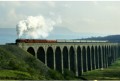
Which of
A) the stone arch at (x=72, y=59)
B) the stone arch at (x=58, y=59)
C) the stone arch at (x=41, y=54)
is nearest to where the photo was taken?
the stone arch at (x=41, y=54)

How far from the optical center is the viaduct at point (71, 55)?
72.8m

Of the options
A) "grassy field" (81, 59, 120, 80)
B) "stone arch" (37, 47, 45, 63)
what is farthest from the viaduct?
"grassy field" (81, 59, 120, 80)

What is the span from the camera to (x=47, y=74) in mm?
57688

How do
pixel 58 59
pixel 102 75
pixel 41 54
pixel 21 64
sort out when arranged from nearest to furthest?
pixel 21 64 → pixel 41 54 → pixel 58 59 → pixel 102 75

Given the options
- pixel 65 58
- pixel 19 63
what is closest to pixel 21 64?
pixel 19 63

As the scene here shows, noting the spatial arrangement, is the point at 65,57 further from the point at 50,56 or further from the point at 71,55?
the point at 50,56

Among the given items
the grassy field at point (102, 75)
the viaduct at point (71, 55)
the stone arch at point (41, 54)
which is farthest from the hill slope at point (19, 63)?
the grassy field at point (102, 75)

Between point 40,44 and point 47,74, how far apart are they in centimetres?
1486

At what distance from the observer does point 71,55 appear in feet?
321

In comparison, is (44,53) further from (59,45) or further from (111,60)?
(111,60)

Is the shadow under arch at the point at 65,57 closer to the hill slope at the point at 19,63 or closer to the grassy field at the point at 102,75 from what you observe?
the grassy field at the point at 102,75

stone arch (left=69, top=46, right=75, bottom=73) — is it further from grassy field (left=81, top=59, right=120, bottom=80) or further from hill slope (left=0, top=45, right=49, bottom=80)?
hill slope (left=0, top=45, right=49, bottom=80)

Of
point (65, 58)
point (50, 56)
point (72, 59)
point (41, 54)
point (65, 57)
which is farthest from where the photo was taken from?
point (72, 59)

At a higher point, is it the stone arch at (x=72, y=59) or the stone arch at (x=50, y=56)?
the stone arch at (x=50, y=56)
